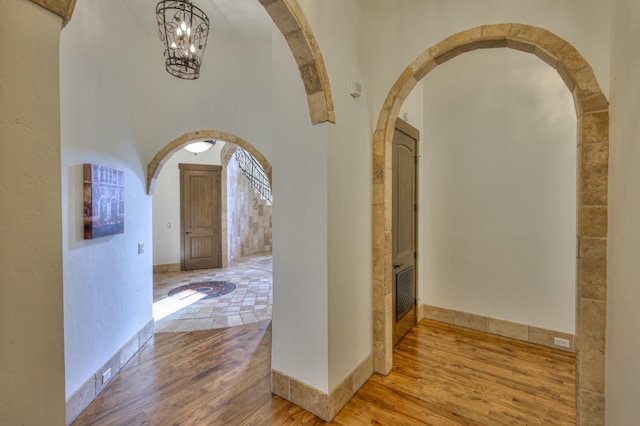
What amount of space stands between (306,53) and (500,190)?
2.79 meters

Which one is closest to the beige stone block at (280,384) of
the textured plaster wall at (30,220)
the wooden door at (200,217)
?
the textured plaster wall at (30,220)

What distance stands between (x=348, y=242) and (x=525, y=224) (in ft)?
7.53

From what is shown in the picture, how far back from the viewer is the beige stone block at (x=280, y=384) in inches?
89.7

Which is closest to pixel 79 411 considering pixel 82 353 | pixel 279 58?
pixel 82 353

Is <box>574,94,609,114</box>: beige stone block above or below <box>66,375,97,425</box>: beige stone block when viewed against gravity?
above

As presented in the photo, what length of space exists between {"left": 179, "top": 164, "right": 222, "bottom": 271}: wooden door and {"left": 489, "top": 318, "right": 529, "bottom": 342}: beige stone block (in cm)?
601

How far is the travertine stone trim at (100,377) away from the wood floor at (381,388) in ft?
0.19

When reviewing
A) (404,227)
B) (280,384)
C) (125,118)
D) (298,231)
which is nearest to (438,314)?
(404,227)

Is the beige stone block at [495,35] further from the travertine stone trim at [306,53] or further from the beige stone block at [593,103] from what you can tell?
the travertine stone trim at [306,53]

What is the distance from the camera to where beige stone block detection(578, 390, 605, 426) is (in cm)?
167

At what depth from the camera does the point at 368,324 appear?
2584 mm

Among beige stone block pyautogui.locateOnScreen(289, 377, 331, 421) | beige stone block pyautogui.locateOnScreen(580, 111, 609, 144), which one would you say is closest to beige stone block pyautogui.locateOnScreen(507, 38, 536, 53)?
beige stone block pyautogui.locateOnScreen(580, 111, 609, 144)

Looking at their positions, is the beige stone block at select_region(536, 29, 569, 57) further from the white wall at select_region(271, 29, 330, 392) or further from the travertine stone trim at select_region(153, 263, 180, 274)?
the travertine stone trim at select_region(153, 263, 180, 274)

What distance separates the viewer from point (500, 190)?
133 inches
